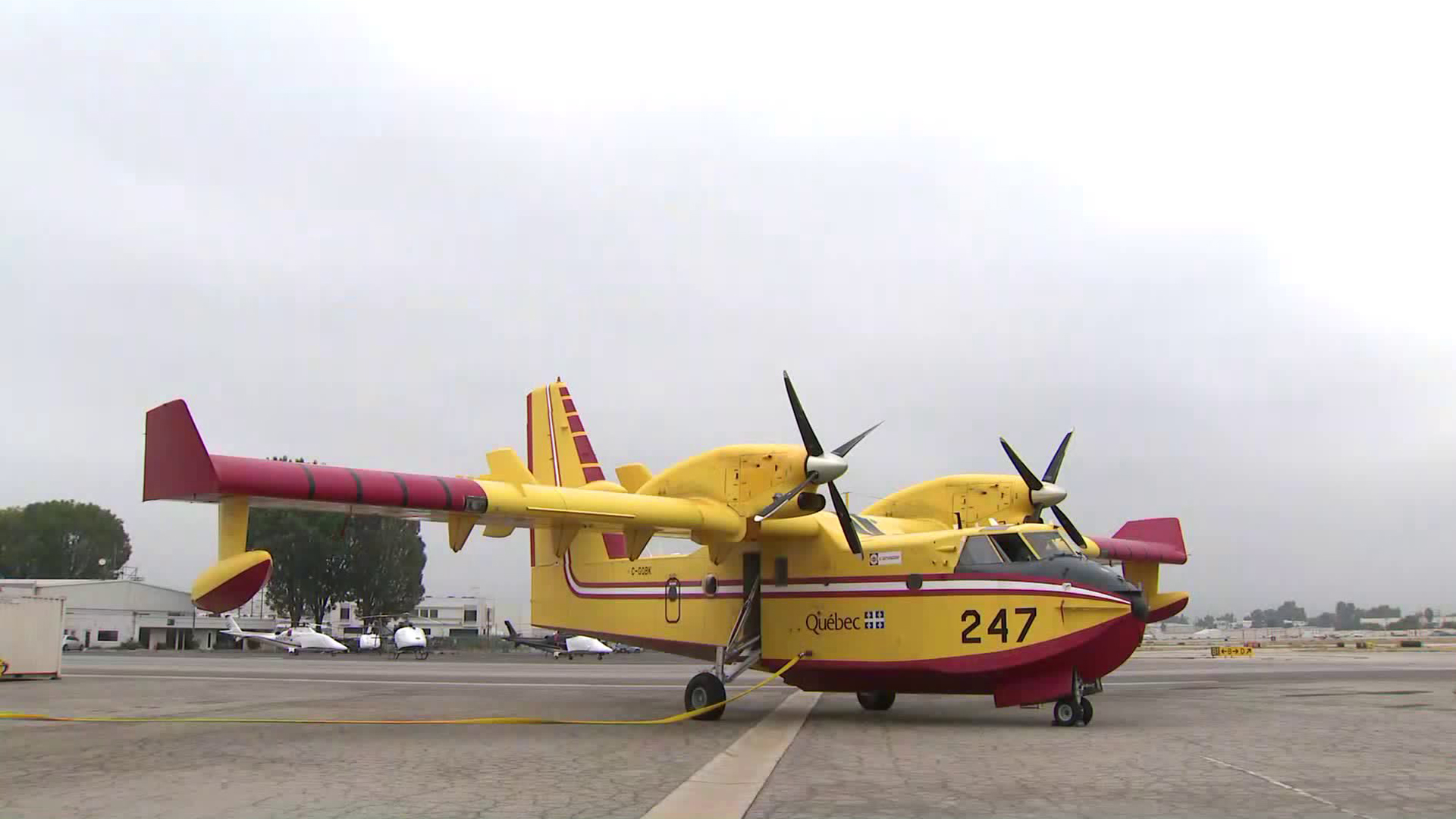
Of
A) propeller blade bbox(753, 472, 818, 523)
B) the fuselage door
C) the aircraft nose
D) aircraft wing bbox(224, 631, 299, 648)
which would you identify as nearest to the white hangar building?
aircraft wing bbox(224, 631, 299, 648)

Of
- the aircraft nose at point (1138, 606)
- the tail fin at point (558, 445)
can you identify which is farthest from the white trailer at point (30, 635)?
the aircraft nose at point (1138, 606)

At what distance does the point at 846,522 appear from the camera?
54.4 feet

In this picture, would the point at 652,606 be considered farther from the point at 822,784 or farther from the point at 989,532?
the point at 822,784

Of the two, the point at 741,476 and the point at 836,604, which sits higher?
the point at 741,476

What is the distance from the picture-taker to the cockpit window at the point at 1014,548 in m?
15.4

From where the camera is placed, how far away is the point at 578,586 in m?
21.0

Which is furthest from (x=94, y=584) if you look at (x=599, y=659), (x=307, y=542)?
(x=599, y=659)

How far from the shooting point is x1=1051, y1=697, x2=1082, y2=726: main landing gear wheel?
1447 centimetres

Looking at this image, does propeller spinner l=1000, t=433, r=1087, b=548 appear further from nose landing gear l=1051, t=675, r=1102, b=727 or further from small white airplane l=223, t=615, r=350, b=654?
small white airplane l=223, t=615, r=350, b=654

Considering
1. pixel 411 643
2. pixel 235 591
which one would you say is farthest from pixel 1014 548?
pixel 411 643

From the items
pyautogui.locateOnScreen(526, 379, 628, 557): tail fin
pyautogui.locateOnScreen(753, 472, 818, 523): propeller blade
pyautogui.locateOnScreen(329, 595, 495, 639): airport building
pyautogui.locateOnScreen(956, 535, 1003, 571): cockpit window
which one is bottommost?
pyautogui.locateOnScreen(329, 595, 495, 639): airport building

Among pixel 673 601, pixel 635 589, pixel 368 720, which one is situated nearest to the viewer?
pixel 368 720

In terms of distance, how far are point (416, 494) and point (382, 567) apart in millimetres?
66162

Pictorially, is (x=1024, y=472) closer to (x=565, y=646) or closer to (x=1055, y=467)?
(x=1055, y=467)
